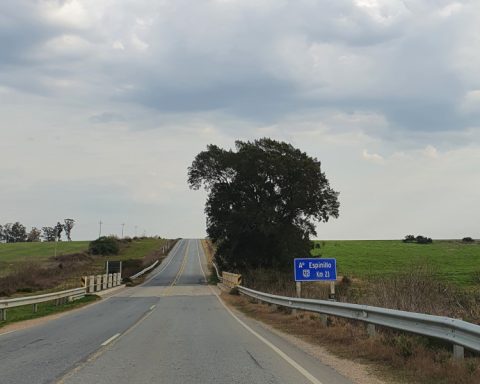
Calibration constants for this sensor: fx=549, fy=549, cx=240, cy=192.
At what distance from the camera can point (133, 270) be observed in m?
73.1

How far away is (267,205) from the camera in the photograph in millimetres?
58188

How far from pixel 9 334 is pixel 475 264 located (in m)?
56.1

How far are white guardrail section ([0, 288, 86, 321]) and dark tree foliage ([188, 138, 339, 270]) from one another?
2319cm

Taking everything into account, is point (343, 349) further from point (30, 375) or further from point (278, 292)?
point (278, 292)

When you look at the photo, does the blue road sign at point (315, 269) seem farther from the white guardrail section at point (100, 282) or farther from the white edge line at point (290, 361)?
the white guardrail section at point (100, 282)

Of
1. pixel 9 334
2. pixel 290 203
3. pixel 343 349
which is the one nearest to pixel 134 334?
pixel 9 334

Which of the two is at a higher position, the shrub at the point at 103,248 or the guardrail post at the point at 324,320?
the shrub at the point at 103,248

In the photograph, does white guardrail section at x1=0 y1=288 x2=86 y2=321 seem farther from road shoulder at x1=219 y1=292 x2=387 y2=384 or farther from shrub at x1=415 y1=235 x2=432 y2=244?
shrub at x1=415 y1=235 x2=432 y2=244

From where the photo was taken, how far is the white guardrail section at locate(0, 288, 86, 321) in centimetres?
2312

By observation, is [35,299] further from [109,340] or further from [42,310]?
[109,340]

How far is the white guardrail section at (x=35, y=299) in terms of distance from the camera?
75.9 feet

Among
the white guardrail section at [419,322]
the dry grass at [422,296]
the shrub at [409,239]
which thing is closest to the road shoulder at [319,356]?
the white guardrail section at [419,322]

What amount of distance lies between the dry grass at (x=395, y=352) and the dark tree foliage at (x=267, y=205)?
40.2 metres

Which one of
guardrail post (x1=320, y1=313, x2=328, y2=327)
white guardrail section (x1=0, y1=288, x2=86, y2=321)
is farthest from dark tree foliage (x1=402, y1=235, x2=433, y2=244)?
guardrail post (x1=320, y1=313, x2=328, y2=327)
